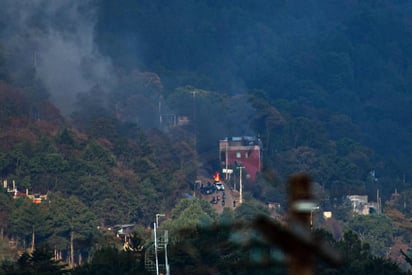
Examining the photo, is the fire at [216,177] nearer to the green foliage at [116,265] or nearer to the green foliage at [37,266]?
the green foliage at [116,265]

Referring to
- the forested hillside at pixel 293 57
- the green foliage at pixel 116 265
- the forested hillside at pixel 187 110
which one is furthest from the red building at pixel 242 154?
the green foliage at pixel 116 265

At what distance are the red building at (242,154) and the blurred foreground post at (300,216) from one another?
115551mm

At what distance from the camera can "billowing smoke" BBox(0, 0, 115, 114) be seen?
14750 centimetres

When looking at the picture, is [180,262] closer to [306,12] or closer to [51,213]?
[51,213]

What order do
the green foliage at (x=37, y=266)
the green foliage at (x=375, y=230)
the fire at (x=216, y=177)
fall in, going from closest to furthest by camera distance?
the green foliage at (x=37, y=266)
the green foliage at (x=375, y=230)
the fire at (x=216, y=177)

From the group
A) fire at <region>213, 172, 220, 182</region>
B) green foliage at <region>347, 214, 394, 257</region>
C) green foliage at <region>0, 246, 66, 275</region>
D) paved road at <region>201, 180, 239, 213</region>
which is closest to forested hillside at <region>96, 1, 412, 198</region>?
fire at <region>213, 172, 220, 182</region>

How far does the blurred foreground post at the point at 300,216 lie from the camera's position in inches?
228

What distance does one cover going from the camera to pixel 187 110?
142 meters

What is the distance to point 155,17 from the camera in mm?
179375

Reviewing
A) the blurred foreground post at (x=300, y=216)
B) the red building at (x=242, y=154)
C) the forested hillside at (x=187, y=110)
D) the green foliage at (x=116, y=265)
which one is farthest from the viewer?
the red building at (x=242, y=154)

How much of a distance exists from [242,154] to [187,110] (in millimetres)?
12130

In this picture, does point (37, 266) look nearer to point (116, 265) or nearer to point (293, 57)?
point (116, 265)

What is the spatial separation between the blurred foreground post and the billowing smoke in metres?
132

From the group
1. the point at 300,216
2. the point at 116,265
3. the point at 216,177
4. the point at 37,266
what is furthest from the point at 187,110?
the point at 300,216
